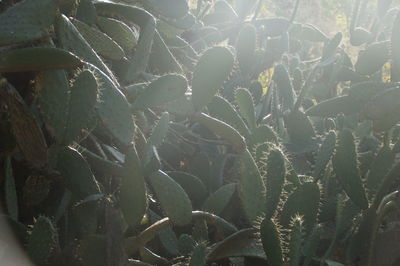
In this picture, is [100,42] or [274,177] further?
[100,42]

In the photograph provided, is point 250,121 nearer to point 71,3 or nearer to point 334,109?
point 334,109

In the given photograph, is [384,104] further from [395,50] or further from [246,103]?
[246,103]

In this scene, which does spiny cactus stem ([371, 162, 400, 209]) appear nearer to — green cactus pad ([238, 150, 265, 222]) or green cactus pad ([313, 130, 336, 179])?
green cactus pad ([313, 130, 336, 179])

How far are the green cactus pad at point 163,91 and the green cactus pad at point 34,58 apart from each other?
185 millimetres

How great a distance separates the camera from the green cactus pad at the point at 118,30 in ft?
5.85

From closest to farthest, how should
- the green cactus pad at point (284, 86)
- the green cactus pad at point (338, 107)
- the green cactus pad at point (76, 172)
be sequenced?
the green cactus pad at point (76, 172) < the green cactus pad at point (338, 107) < the green cactus pad at point (284, 86)

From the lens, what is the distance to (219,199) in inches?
71.3

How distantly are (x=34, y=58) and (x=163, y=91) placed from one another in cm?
27

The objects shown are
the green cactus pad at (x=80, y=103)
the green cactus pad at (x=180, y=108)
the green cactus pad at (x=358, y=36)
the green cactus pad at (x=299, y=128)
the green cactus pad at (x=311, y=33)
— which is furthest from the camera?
the green cactus pad at (x=311, y=33)

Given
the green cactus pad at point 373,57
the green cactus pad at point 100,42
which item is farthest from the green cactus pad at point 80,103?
the green cactus pad at point 373,57

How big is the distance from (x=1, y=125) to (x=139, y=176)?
1.08 feet

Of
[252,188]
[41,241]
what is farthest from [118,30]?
[41,241]

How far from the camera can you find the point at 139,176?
4.58 feet

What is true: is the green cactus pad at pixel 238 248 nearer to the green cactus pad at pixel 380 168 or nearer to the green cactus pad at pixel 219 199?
the green cactus pad at pixel 219 199
